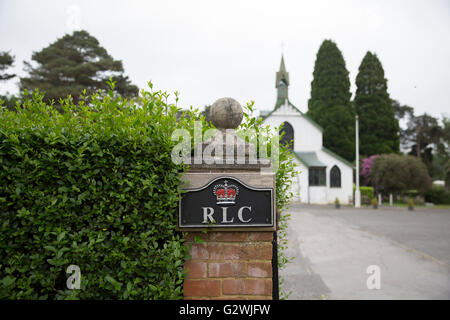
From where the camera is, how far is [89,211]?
1848 mm

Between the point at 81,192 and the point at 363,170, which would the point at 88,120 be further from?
the point at 363,170

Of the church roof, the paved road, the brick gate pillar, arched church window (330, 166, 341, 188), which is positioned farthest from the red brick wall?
arched church window (330, 166, 341, 188)

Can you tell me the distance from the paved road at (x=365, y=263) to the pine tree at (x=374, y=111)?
73.4 ft

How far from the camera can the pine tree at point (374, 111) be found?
30703mm

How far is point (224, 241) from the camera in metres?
1.98

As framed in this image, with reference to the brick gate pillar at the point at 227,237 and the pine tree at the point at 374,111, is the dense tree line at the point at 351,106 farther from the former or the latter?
the brick gate pillar at the point at 227,237

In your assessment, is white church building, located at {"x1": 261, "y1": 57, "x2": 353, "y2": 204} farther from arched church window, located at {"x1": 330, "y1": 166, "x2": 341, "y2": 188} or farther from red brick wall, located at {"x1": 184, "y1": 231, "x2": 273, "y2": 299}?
red brick wall, located at {"x1": 184, "y1": 231, "x2": 273, "y2": 299}

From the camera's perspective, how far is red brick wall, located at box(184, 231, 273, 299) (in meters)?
1.96

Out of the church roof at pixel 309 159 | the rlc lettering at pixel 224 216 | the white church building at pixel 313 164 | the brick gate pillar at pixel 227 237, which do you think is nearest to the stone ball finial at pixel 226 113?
the brick gate pillar at pixel 227 237

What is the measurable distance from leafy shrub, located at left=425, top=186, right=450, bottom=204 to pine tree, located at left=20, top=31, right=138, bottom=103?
2593 cm

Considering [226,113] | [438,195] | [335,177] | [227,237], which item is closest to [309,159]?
[335,177]

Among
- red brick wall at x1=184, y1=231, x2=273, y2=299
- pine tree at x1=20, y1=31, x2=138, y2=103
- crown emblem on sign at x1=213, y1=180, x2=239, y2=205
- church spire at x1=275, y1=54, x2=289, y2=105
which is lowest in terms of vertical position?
red brick wall at x1=184, y1=231, x2=273, y2=299

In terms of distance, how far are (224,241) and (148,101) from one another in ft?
3.88

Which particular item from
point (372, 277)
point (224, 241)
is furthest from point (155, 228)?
point (372, 277)
